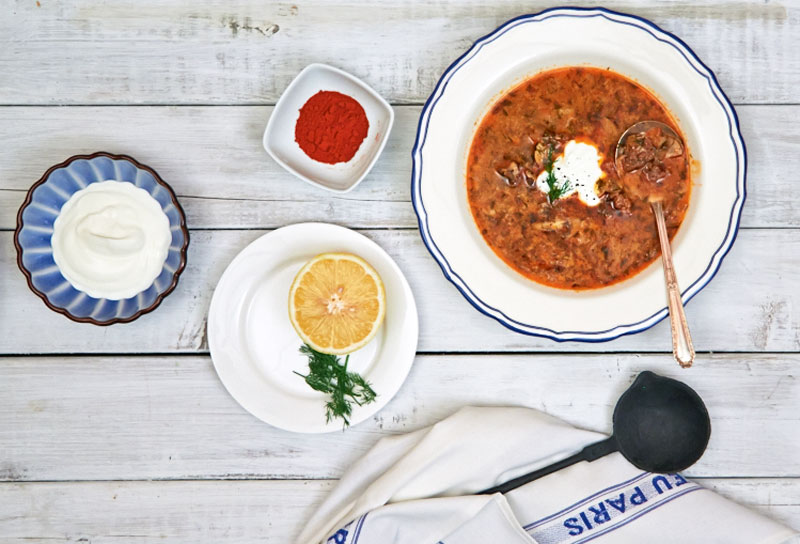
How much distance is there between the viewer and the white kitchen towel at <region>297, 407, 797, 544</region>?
72.5 inches

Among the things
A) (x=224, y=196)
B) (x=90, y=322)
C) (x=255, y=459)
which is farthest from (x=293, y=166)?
(x=255, y=459)

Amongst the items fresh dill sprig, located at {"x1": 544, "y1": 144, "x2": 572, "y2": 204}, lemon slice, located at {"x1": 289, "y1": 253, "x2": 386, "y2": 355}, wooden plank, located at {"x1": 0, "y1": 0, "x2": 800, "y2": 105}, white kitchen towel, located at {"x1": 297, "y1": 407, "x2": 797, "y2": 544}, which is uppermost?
wooden plank, located at {"x1": 0, "y1": 0, "x2": 800, "y2": 105}

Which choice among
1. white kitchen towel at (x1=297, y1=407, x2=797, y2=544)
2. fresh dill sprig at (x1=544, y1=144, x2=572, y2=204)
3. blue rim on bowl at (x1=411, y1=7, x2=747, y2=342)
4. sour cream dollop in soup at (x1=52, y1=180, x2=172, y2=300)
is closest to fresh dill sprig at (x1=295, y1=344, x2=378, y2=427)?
white kitchen towel at (x1=297, y1=407, x2=797, y2=544)

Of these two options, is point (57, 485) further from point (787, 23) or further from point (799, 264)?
point (787, 23)

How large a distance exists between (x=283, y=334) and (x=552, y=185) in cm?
87

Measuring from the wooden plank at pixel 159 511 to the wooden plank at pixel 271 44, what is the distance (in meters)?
1.14

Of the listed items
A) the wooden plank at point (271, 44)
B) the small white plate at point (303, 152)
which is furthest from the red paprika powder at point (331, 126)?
the wooden plank at point (271, 44)

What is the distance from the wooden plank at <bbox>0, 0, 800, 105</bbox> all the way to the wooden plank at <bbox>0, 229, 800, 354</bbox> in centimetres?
42

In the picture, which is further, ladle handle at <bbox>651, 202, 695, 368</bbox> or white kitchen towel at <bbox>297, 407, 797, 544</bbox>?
white kitchen towel at <bbox>297, 407, 797, 544</bbox>

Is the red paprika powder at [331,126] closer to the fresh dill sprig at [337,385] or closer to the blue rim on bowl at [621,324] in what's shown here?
the blue rim on bowl at [621,324]

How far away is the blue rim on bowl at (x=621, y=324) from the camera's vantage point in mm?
1757

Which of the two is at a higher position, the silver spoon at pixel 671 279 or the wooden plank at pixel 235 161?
the wooden plank at pixel 235 161

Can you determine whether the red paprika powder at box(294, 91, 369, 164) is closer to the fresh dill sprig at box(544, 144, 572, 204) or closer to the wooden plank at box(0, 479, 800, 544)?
the fresh dill sprig at box(544, 144, 572, 204)

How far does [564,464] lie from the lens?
190 centimetres
